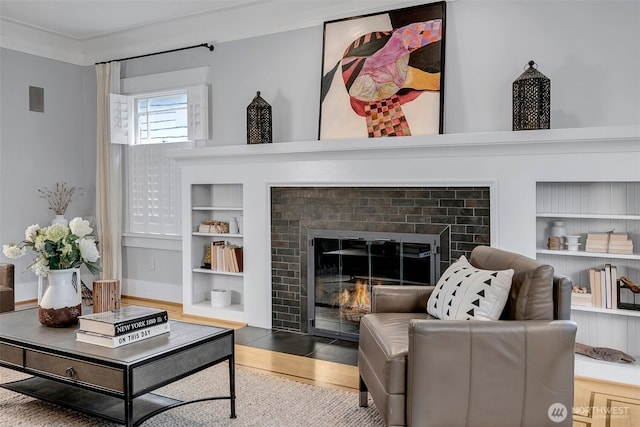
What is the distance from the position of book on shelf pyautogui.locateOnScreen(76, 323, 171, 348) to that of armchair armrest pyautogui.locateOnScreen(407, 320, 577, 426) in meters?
1.18

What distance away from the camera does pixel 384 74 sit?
3990 mm

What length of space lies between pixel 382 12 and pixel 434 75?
70 centimetres

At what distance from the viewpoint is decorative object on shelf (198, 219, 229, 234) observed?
471cm

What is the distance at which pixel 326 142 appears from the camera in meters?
3.93

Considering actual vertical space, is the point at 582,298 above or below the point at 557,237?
below

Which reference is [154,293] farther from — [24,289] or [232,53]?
[232,53]

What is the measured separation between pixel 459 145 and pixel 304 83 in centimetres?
159

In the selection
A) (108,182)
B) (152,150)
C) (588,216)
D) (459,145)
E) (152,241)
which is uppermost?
(152,150)

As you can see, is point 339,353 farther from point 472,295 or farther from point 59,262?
point 59,262

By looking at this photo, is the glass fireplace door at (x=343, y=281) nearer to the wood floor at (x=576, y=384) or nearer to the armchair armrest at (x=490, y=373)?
the wood floor at (x=576, y=384)

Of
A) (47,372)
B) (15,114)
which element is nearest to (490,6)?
(47,372)

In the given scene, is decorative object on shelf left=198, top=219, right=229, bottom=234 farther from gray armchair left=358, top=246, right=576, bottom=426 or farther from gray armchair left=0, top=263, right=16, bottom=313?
gray armchair left=358, top=246, right=576, bottom=426

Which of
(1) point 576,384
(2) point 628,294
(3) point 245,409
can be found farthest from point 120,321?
(2) point 628,294

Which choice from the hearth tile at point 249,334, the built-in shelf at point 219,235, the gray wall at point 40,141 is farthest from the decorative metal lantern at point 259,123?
the gray wall at point 40,141
